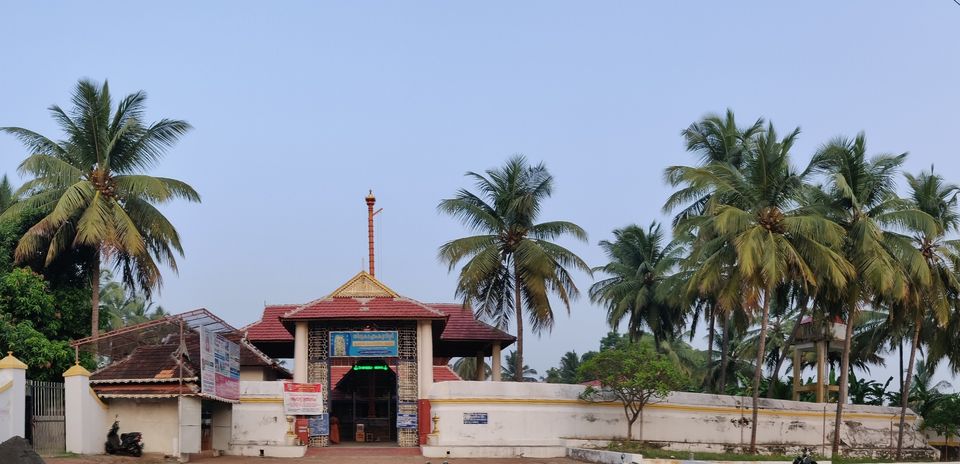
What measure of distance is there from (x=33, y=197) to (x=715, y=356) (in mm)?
47743

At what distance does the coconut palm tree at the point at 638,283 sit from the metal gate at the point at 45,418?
26.8 m

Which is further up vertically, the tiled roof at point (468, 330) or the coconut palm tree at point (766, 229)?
the coconut palm tree at point (766, 229)

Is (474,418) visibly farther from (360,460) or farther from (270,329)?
(270,329)

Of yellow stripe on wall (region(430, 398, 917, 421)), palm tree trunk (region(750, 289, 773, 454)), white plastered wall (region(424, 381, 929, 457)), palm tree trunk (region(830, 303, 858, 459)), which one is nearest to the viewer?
white plastered wall (region(424, 381, 929, 457))

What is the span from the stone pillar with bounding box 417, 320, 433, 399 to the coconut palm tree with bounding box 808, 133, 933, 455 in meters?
13.7

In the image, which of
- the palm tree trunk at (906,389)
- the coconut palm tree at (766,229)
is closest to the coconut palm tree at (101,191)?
the coconut palm tree at (766,229)

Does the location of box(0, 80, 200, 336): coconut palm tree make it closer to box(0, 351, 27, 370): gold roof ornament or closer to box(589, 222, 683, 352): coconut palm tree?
box(0, 351, 27, 370): gold roof ornament

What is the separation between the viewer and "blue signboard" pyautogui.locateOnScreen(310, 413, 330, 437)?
34406mm

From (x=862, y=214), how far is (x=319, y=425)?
19711 millimetres

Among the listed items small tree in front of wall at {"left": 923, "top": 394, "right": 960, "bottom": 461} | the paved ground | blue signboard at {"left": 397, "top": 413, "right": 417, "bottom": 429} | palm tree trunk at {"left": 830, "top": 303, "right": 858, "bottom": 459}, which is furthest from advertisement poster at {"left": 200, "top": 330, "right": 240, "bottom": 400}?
small tree in front of wall at {"left": 923, "top": 394, "right": 960, "bottom": 461}

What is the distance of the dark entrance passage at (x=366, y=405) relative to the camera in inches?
1603

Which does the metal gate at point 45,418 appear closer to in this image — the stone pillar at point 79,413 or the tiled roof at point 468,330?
the stone pillar at point 79,413

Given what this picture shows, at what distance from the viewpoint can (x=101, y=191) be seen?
3503 cm

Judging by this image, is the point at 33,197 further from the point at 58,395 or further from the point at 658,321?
the point at 658,321
